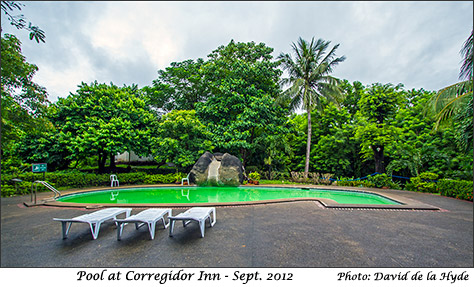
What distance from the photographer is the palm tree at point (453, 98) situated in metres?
5.82

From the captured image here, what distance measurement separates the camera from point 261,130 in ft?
50.9

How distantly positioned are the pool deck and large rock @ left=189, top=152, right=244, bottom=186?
21.7 feet

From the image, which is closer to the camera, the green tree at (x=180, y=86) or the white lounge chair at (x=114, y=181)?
the white lounge chair at (x=114, y=181)

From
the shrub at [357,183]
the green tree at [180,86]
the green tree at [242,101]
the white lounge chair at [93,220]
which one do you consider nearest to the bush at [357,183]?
the shrub at [357,183]

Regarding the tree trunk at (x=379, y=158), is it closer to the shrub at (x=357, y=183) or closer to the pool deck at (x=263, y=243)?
the shrub at (x=357, y=183)

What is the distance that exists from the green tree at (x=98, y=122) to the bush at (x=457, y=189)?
15.5 m

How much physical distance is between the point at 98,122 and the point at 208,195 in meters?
7.73

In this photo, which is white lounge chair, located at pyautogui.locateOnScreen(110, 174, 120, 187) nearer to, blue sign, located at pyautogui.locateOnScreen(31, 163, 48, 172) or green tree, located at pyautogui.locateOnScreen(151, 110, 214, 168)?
green tree, located at pyautogui.locateOnScreen(151, 110, 214, 168)

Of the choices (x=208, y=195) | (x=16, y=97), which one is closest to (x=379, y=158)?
(x=208, y=195)

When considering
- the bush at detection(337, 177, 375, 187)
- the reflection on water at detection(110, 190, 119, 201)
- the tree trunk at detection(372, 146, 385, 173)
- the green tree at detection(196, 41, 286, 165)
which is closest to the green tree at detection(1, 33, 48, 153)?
the reflection on water at detection(110, 190, 119, 201)
